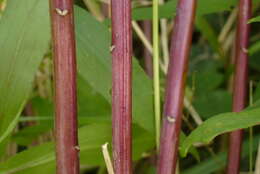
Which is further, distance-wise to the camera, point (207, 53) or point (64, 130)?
point (207, 53)

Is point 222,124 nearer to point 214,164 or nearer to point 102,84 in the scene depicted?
point 102,84

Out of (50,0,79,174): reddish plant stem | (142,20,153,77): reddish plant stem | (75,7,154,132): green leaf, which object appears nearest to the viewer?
(50,0,79,174): reddish plant stem

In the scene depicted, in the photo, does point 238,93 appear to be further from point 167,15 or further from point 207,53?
point 207,53

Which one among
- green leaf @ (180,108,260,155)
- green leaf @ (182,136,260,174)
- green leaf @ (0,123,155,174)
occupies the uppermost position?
green leaf @ (180,108,260,155)

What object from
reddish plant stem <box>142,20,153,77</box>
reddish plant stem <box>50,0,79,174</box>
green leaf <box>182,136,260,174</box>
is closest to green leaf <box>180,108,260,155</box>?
reddish plant stem <box>50,0,79,174</box>

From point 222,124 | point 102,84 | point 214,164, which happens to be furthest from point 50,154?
point 214,164

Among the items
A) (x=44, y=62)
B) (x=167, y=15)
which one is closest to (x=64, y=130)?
(x=167, y=15)

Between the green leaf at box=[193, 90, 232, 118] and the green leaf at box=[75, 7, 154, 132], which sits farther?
the green leaf at box=[193, 90, 232, 118]

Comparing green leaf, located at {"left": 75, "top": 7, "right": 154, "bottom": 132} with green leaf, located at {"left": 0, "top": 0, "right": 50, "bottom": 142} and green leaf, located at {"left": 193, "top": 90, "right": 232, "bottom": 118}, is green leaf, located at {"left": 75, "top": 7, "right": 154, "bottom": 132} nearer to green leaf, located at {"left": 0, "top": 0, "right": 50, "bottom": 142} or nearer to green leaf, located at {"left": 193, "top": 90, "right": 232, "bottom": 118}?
green leaf, located at {"left": 0, "top": 0, "right": 50, "bottom": 142}
